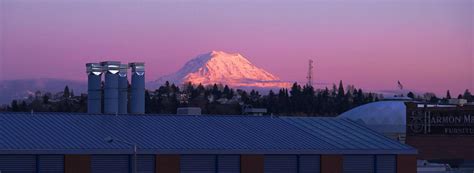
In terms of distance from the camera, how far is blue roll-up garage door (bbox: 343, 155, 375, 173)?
230 feet

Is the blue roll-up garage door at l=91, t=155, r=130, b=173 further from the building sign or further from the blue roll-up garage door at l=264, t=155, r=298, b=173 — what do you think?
the building sign

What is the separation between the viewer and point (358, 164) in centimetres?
7056

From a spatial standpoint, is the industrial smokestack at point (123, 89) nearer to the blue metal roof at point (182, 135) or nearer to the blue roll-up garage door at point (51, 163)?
the blue metal roof at point (182, 135)

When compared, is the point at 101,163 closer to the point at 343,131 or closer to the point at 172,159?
the point at 172,159

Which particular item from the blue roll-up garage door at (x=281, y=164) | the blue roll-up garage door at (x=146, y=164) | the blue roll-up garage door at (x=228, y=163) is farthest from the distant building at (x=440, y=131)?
the blue roll-up garage door at (x=146, y=164)

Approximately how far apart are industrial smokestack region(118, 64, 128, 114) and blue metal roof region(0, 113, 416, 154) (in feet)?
43.2

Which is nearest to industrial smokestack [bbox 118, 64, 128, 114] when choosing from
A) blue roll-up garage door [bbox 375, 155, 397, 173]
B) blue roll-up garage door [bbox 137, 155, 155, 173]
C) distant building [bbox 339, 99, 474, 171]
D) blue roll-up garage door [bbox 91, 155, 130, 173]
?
blue roll-up garage door [bbox 137, 155, 155, 173]

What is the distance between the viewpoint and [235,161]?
221 ft

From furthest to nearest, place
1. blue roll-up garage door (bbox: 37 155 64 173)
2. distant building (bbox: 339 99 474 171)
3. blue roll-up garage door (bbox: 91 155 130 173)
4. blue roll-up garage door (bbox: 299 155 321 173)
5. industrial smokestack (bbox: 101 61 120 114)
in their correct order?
distant building (bbox: 339 99 474 171)
industrial smokestack (bbox: 101 61 120 114)
blue roll-up garage door (bbox: 299 155 321 173)
blue roll-up garage door (bbox: 91 155 130 173)
blue roll-up garage door (bbox: 37 155 64 173)

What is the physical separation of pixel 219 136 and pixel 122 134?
5.84 metres

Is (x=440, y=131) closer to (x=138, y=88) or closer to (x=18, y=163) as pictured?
(x=138, y=88)

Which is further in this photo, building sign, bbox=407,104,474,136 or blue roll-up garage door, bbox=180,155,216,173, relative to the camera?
building sign, bbox=407,104,474,136

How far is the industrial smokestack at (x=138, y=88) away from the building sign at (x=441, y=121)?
33738mm

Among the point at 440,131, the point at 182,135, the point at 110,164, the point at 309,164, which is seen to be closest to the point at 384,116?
the point at 440,131
